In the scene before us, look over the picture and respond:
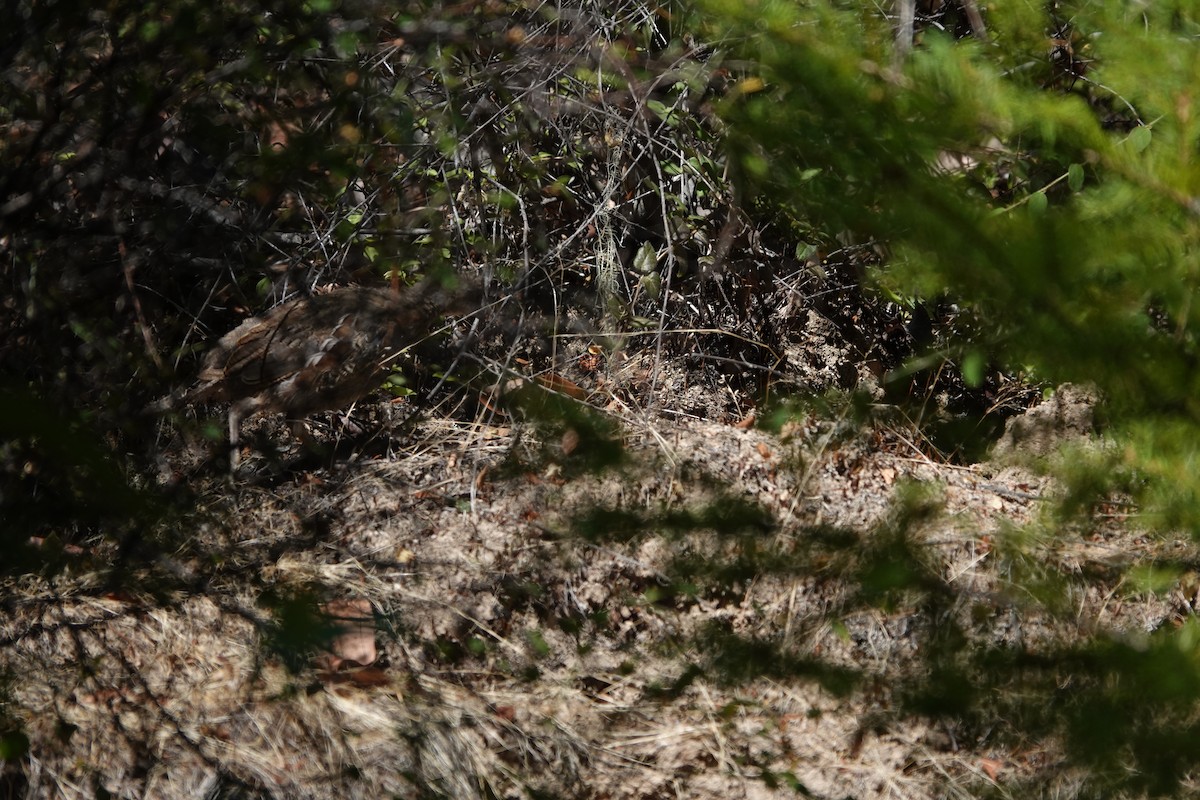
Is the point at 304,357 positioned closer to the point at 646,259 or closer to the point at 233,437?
the point at 233,437

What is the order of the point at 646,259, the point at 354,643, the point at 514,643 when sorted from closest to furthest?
the point at 354,643 → the point at 514,643 → the point at 646,259

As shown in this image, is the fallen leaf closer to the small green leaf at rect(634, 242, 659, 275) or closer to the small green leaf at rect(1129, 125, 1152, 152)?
the small green leaf at rect(634, 242, 659, 275)

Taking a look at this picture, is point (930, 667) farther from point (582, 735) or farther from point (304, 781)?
point (304, 781)

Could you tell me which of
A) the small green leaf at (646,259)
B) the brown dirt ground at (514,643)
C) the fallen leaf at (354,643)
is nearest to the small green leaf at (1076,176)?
the brown dirt ground at (514,643)

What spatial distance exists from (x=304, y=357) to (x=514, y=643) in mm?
1143

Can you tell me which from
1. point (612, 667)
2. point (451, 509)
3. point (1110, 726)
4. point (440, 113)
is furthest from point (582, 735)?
point (440, 113)

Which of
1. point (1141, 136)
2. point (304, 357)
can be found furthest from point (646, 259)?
point (1141, 136)

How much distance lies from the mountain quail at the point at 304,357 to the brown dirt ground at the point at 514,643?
26 centimetres

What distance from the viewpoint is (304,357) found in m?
3.32

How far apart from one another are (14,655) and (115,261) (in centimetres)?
128

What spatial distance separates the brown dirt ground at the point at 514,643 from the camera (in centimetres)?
248

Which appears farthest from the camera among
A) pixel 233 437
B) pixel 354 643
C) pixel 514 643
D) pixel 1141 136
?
pixel 233 437

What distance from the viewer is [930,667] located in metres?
2.00

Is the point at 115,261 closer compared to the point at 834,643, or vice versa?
the point at 834,643
